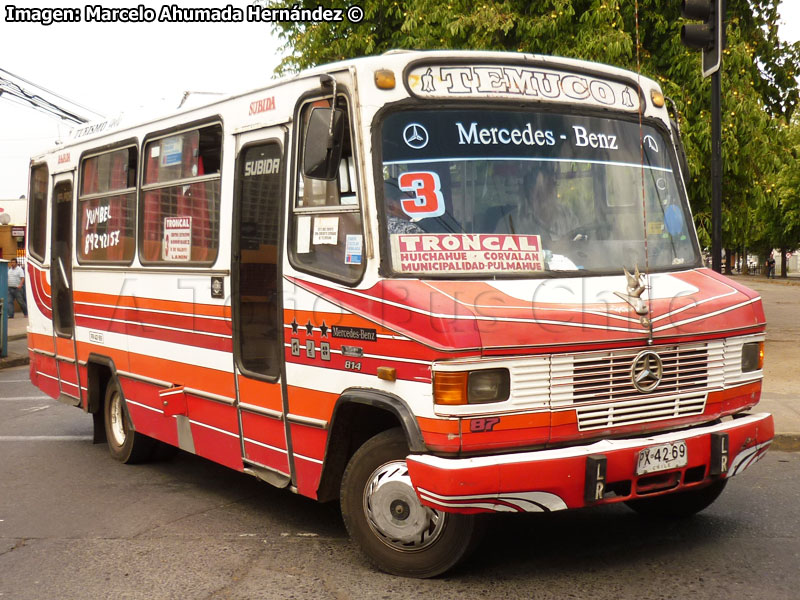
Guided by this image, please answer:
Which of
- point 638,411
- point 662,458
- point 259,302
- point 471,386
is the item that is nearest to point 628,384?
point 638,411

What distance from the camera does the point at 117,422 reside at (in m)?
8.51

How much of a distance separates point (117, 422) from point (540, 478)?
504cm

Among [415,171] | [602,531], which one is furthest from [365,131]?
[602,531]

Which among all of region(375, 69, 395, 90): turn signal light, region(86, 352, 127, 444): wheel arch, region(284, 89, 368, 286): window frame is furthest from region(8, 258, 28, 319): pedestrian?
region(375, 69, 395, 90): turn signal light

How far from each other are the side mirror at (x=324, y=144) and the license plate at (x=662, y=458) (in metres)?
2.09

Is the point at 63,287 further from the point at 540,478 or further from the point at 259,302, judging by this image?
the point at 540,478

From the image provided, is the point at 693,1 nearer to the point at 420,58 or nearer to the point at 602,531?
the point at 420,58

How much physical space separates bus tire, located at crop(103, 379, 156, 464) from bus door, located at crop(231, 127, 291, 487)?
2.29 m

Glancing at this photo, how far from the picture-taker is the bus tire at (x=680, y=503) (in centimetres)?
593

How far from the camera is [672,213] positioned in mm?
5855

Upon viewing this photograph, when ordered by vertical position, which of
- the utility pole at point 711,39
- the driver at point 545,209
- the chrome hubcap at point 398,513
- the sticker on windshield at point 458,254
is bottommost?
the chrome hubcap at point 398,513

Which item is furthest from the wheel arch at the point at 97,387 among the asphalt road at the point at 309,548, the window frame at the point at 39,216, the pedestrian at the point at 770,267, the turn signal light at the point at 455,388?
the pedestrian at the point at 770,267

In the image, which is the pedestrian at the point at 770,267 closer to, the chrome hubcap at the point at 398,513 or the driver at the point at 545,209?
the driver at the point at 545,209

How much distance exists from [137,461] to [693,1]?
614 cm
